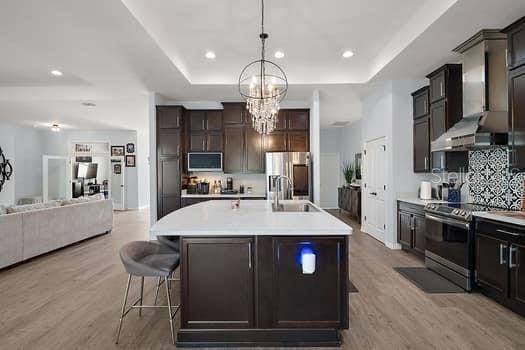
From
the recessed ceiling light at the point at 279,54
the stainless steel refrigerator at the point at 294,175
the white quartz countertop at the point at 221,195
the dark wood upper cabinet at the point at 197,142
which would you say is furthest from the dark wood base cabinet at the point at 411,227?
the dark wood upper cabinet at the point at 197,142

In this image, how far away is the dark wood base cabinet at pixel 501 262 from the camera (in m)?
2.62

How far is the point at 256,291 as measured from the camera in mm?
2205

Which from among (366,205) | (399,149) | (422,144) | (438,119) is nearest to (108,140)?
(366,205)

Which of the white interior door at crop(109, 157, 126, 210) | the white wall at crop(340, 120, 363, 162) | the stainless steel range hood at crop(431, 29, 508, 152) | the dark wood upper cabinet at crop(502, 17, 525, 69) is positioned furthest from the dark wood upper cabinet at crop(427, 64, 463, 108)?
the white interior door at crop(109, 157, 126, 210)

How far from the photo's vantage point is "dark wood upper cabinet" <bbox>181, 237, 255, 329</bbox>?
2.20 m

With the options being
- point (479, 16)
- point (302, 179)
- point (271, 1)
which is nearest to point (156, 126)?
point (302, 179)

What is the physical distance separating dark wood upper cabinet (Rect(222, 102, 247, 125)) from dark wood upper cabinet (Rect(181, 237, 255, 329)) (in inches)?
167

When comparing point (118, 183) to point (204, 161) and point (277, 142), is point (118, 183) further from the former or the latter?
point (277, 142)

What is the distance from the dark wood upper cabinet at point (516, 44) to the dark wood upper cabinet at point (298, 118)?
342 cm

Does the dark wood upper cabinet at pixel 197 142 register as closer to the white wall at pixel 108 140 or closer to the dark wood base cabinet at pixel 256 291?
the dark wood base cabinet at pixel 256 291

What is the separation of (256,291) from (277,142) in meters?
4.19

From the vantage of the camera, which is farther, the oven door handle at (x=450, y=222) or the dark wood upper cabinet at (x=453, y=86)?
the dark wood upper cabinet at (x=453, y=86)

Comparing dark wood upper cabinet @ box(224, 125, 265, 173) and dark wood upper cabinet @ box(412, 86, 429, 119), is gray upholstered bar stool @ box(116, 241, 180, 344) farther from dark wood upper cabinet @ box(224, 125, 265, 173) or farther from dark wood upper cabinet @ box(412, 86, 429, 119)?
dark wood upper cabinet @ box(412, 86, 429, 119)

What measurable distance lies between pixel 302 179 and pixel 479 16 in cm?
343
